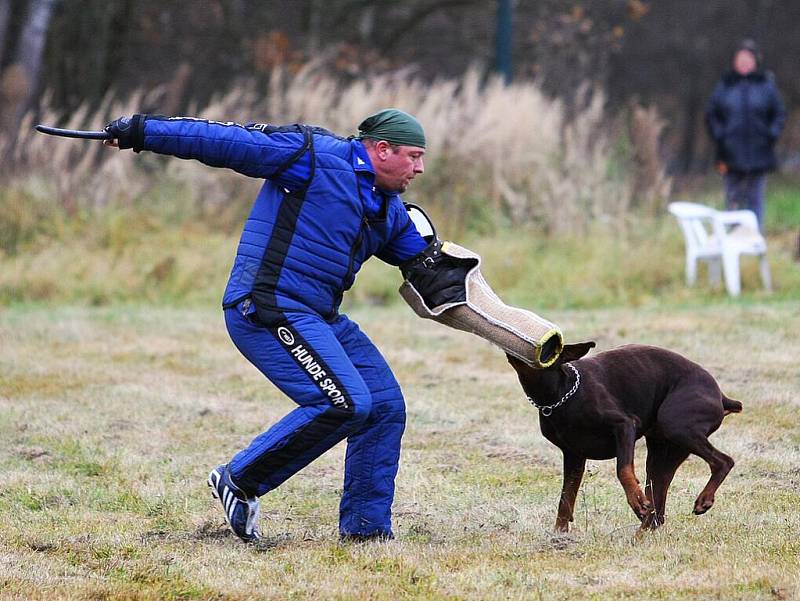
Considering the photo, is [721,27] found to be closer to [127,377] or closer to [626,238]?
[626,238]

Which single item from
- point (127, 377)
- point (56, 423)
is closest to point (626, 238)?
point (127, 377)

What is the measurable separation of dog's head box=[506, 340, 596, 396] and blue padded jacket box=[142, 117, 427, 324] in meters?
0.79

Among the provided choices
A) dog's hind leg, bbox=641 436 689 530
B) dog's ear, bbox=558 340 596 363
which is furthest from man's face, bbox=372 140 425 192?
dog's hind leg, bbox=641 436 689 530

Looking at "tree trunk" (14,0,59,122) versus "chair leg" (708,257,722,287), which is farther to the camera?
"tree trunk" (14,0,59,122)

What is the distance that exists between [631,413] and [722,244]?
23.5 feet

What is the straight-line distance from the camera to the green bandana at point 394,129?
200 inches

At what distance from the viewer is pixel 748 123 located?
43.4 feet

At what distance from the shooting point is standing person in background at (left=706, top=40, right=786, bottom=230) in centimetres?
1323

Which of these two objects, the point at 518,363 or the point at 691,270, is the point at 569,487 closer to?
the point at 518,363

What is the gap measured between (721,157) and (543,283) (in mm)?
2339

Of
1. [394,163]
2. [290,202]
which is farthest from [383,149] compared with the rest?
[290,202]

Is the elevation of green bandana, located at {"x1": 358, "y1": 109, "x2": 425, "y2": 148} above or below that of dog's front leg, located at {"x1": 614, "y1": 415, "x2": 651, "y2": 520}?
above

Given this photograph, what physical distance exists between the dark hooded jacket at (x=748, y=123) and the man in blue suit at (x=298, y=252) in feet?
28.8

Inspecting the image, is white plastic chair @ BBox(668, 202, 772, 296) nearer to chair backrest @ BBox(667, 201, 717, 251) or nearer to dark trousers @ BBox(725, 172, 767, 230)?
chair backrest @ BBox(667, 201, 717, 251)
